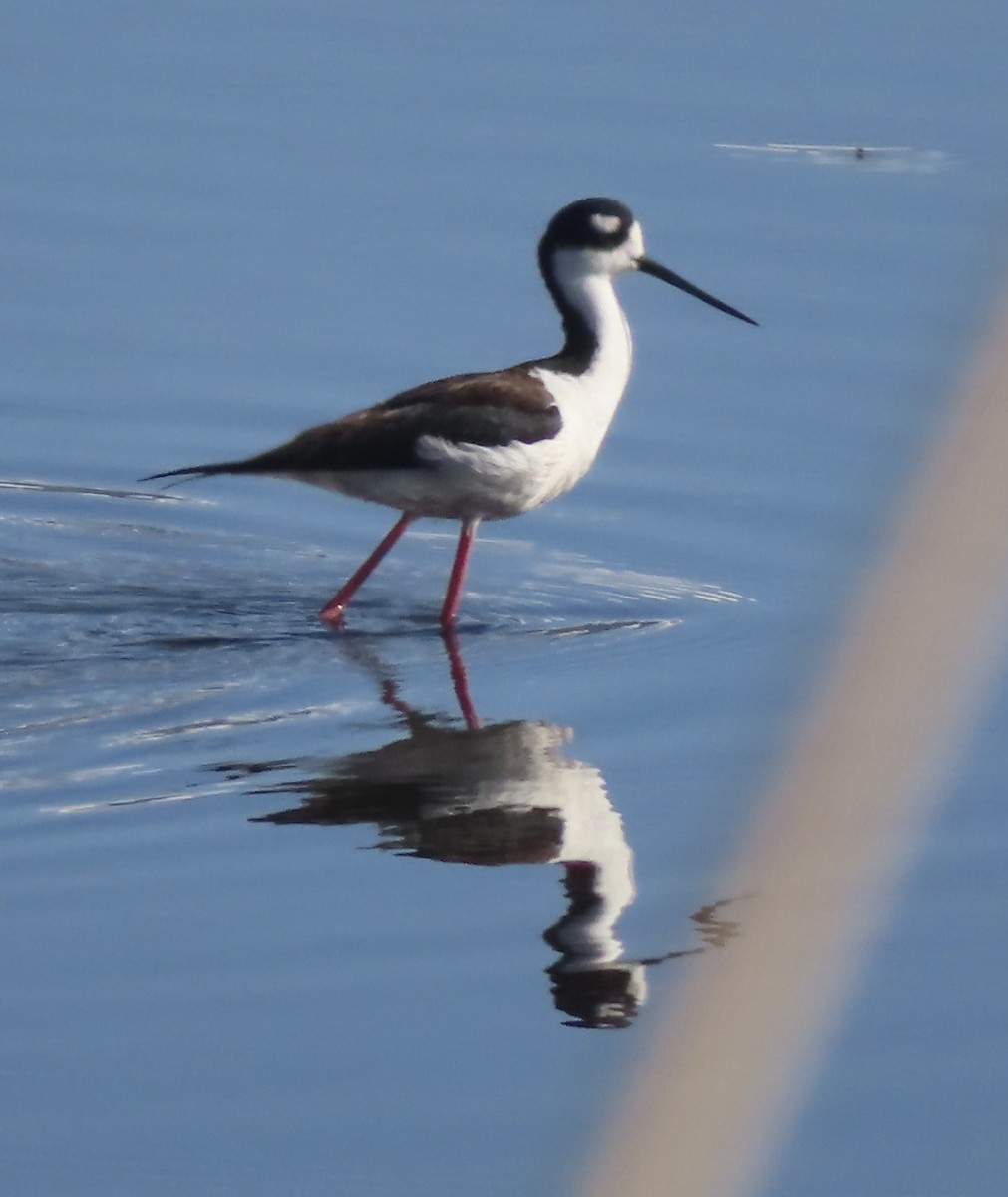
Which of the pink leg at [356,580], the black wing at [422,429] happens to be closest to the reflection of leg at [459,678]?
the pink leg at [356,580]

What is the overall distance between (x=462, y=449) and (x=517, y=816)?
2.08 metres

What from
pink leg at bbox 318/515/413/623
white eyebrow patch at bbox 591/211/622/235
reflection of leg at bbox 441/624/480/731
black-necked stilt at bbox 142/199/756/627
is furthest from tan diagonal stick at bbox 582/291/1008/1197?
white eyebrow patch at bbox 591/211/622/235

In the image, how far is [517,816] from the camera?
4.93 meters

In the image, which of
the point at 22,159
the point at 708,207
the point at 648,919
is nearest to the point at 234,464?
the point at 648,919

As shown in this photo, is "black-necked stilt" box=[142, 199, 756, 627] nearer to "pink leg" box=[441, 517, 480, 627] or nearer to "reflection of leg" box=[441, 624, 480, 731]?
"pink leg" box=[441, 517, 480, 627]

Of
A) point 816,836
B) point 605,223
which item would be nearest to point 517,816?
point 605,223

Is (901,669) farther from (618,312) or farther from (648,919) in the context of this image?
(618,312)

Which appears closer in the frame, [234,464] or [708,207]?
[234,464]

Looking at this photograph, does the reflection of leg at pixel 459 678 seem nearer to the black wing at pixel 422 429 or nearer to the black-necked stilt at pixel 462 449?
the black-necked stilt at pixel 462 449

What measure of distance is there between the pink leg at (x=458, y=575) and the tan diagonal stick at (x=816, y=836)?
240 inches

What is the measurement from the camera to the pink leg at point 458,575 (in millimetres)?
6844

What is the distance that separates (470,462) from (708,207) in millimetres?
3986

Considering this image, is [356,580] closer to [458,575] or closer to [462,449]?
[458,575]

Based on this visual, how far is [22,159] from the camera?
11.1 meters
